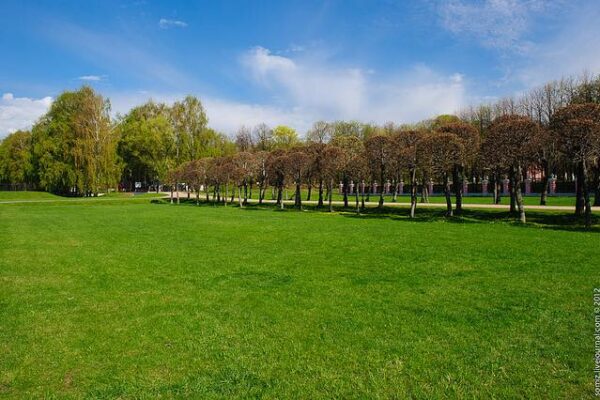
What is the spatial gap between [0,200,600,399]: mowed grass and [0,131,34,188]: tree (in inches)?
2641

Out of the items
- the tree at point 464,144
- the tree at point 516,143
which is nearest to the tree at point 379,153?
the tree at point 464,144

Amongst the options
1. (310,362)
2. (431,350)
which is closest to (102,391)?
(310,362)

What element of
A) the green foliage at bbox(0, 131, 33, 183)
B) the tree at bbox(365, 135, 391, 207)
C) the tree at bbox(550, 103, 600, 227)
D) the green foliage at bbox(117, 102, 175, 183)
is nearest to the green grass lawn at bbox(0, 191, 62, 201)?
the green foliage at bbox(0, 131, 33, 183)

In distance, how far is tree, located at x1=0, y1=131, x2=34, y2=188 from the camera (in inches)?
2655

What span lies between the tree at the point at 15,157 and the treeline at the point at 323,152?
1.00 ft

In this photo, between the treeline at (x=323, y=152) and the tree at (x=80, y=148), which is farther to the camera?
the tree at (x=80, y=148)

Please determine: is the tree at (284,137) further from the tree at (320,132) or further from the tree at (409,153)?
the tree at (409,153)

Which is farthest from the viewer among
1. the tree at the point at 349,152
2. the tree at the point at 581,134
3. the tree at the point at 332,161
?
the tree at the point at 332,161

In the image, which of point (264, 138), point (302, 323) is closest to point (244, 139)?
point (264, 138)

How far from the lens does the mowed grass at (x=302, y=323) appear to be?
180 inches

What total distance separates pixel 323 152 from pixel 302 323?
27621 mm

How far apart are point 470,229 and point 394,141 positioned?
13430mm

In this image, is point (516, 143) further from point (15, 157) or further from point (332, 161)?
point (15, 157)

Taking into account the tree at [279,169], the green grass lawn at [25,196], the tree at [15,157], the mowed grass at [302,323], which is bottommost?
the mowed grass at [302,323]
